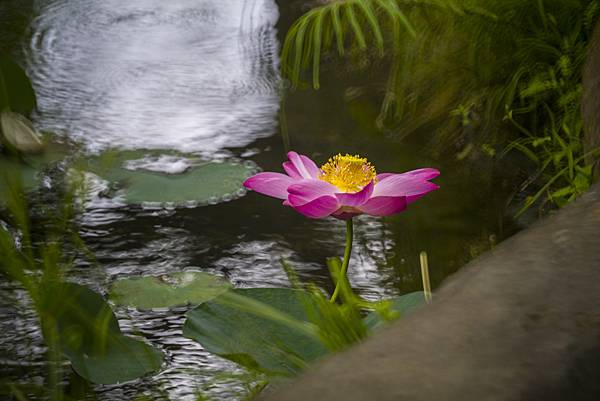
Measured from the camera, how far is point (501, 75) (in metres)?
2.30

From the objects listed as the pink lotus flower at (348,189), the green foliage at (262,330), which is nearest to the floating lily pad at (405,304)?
the green foliage at (262,330)

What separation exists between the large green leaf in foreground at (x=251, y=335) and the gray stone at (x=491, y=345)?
380 millimetres

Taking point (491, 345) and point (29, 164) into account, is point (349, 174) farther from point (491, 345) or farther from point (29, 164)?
point (29, 164)

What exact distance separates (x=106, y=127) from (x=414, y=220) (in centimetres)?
100

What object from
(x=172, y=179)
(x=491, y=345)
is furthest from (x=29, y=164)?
(x=491, y=345)

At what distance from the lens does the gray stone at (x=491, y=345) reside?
1.74 ft

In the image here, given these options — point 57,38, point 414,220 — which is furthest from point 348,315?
point 57,38

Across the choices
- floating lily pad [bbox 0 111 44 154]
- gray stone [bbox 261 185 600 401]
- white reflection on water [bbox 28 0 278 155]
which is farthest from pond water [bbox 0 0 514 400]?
gray stone [bbox 261 185 600 401]

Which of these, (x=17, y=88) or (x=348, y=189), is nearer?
Answer: (x=348, y=189)

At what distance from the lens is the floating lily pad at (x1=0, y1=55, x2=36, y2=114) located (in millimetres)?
2482

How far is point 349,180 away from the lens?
3.66 feet

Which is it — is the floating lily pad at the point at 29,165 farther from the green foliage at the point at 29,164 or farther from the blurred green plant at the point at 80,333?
the blurred green plant at the point at 80,333

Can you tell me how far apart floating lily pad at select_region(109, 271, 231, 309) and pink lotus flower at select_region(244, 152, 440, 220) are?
417 mm

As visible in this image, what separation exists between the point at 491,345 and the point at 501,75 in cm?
181
